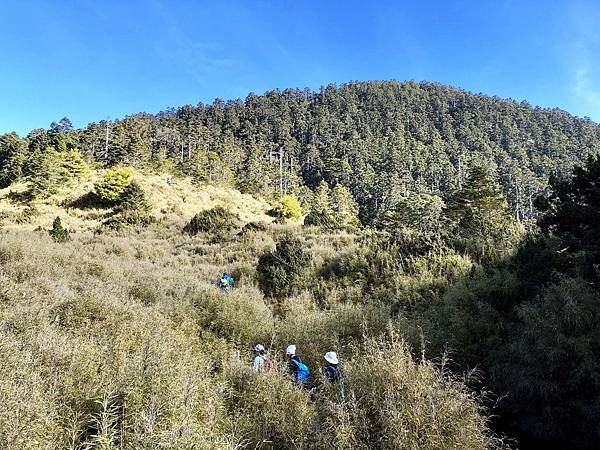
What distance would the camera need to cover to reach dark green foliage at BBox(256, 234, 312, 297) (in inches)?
547

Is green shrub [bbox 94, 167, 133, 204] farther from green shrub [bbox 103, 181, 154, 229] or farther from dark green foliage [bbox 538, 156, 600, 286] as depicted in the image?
dark green foliage [bbox 538, 156, 600, 286]

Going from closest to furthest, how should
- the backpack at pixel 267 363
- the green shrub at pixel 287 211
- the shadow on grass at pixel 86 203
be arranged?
the backpack at pixel 267 363 → the shadow on grass at pixel 86 203 → the green shrub at pixel 287 211

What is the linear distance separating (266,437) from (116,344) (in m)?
2.68

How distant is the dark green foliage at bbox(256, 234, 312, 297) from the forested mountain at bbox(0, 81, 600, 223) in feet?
111

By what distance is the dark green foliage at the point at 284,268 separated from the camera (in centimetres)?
1389

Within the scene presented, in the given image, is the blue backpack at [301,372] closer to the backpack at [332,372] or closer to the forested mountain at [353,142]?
the backpack at [332,372]

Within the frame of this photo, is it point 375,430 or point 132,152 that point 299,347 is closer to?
point 375,430

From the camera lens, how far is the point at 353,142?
109 m

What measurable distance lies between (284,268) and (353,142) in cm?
9909

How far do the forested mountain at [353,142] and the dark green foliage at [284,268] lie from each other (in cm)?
3374

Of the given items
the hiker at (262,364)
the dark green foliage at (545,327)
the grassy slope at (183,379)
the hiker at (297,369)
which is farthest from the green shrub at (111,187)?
the dark green foliage at (545,327)

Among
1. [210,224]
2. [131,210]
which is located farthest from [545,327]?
[131,210]

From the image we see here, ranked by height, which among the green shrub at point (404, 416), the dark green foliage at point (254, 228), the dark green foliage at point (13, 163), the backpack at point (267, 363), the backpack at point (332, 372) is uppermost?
the dark green foliage at point (13, 163)

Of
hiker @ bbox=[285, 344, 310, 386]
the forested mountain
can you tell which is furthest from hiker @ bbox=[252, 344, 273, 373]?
the forested mountain
